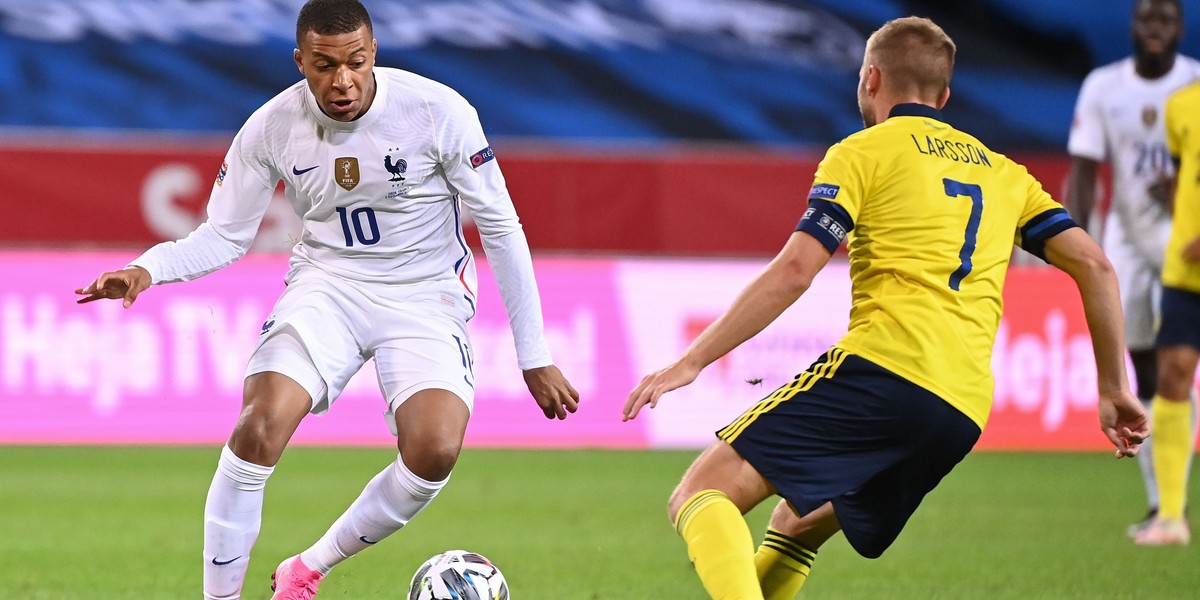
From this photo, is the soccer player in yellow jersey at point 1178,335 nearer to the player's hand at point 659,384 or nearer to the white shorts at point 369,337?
the white shorts at point 369,337

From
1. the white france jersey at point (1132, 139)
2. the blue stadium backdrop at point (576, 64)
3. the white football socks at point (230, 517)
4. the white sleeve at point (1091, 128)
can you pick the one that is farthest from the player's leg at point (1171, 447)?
the blue stadium backdrop at point (576, 64)

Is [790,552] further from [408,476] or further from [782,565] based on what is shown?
[408,476]

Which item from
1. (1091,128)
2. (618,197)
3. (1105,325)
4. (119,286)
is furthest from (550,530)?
(618,197)

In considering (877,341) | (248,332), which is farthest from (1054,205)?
(248,332)

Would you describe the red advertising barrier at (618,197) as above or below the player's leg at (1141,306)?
below

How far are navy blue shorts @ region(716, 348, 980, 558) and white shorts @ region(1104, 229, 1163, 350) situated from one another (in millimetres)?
3983

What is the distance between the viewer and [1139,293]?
24.9 ft

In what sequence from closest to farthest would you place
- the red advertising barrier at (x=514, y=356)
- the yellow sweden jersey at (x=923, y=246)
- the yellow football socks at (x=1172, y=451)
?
the yellow sweden jersey at (x=923, y=246) → the yellow football socks at (x=1172, y=451) → the red advertising barrier at (x=514, y=356)

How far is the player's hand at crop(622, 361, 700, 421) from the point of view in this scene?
3637mm

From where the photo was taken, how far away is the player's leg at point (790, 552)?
424 centimetres

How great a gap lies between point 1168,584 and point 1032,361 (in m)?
4.48

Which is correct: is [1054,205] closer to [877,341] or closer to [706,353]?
[877,341]

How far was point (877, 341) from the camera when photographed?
3914 millimetres

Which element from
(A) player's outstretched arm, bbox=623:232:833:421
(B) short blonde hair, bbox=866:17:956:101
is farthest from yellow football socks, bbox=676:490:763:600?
(B) short blonde hair, bbox=866:17:956:101
